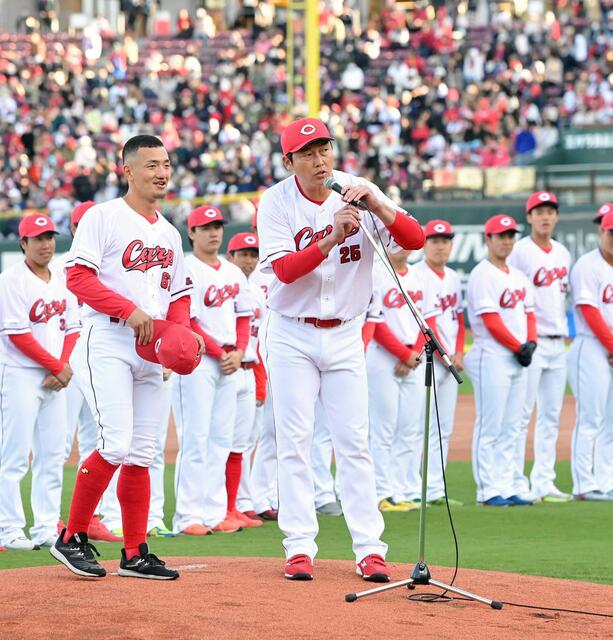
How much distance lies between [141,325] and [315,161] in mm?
1116

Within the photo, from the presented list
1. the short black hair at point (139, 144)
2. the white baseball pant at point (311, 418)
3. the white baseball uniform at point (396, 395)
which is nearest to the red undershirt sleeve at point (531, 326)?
the white baseball uniform at point (396, 395)

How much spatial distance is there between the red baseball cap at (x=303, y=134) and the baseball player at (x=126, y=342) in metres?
0.59

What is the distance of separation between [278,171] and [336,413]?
20292 mm

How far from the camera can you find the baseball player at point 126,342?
5934 mm

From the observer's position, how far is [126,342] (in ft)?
19.9

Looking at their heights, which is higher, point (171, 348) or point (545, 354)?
point (171, 348)

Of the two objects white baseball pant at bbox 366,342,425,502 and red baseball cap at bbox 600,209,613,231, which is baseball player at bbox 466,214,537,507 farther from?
red baseball cap at bbox 600,209,613,231

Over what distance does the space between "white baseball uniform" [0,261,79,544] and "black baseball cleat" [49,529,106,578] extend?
6.64ft

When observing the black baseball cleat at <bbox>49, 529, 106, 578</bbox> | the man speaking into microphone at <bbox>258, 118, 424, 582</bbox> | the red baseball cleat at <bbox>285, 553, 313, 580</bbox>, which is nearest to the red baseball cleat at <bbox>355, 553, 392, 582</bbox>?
the man speaking into microphone at <bbox>258, 118, 424, 582</bbox>

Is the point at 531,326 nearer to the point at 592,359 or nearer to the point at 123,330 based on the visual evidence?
the point at 592,359

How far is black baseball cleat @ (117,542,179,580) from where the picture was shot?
5.93m

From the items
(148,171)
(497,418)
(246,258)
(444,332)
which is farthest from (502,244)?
(148,171)

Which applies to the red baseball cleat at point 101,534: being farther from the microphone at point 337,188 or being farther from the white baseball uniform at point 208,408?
the microphone at point 337,188

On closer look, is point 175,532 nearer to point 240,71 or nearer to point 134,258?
point 134,258
